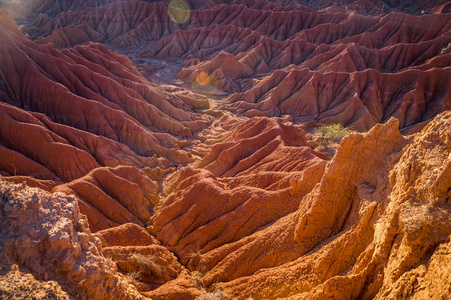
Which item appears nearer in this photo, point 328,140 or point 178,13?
point 328,140

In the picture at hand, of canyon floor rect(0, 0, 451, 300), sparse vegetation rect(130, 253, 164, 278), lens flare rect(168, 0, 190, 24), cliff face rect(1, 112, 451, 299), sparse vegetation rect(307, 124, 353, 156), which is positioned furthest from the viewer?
lens flare rect(168, 0, 190, 24)

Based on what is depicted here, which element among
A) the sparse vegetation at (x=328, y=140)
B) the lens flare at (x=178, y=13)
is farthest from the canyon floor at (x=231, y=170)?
the lens flare at (x=178, y=13)

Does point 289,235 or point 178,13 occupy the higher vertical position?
point 178,13

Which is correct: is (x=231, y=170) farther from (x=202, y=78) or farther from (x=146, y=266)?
(x=202, y=78)

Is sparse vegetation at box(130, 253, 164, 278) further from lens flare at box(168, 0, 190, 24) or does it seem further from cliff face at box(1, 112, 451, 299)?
lens flare at box(168, 0, 190, 24)

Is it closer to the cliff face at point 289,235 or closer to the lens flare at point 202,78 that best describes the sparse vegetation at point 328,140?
the cliff face at point 289,235

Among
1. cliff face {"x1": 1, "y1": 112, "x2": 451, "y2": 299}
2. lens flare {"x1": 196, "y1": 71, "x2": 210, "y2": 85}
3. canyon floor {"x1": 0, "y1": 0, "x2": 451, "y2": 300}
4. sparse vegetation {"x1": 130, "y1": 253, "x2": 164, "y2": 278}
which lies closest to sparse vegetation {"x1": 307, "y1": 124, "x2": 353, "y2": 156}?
canyon floor {"x1": 0, "y1": 0, "x2": 451, "y2": 300}

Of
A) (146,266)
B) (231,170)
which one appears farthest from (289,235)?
(231,170)
